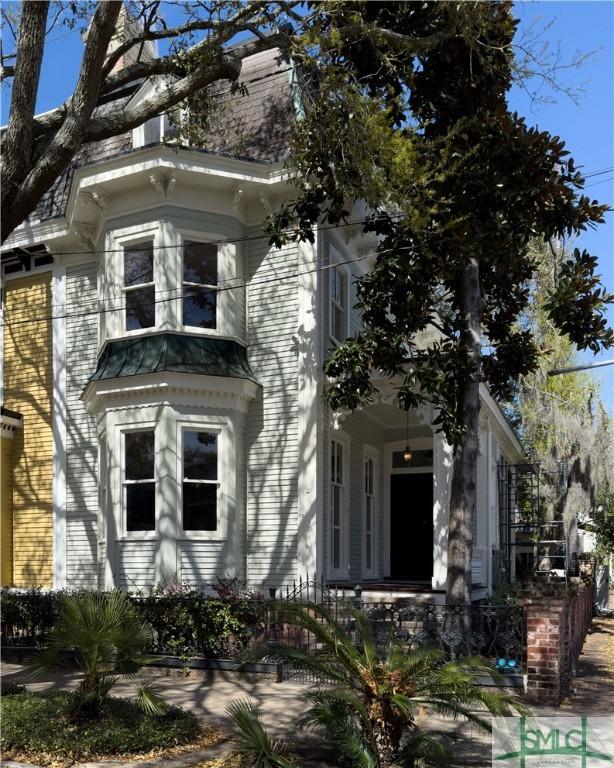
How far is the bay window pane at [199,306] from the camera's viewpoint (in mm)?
15398

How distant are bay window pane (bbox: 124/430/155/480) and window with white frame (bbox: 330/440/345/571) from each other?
3.36 m

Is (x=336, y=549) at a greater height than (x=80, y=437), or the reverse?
(x=80, y=437)

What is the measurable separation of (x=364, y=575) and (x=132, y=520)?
5430mm

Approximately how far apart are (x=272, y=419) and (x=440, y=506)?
133 inches

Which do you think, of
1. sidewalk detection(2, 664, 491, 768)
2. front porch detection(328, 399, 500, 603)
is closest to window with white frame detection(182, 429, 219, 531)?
front porch detection(328, 399, 500, 603)

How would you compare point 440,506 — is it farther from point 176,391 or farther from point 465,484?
point 176,391

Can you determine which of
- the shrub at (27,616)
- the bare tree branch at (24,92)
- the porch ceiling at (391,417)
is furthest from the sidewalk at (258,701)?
the porch ceiling at (391,417)

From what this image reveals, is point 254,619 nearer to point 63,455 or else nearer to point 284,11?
point 63,455

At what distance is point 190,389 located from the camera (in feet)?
48.3

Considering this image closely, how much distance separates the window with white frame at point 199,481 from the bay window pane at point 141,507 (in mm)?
Result: 572

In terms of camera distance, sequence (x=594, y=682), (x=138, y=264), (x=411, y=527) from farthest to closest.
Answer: (x=411, y=527)
(x=138, y=264)
(x=594, y=682)

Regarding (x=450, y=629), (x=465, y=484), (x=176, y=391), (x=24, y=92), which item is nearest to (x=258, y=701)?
(x=450, y=629)

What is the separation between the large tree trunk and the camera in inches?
485

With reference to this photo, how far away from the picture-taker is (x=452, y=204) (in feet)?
39.2
